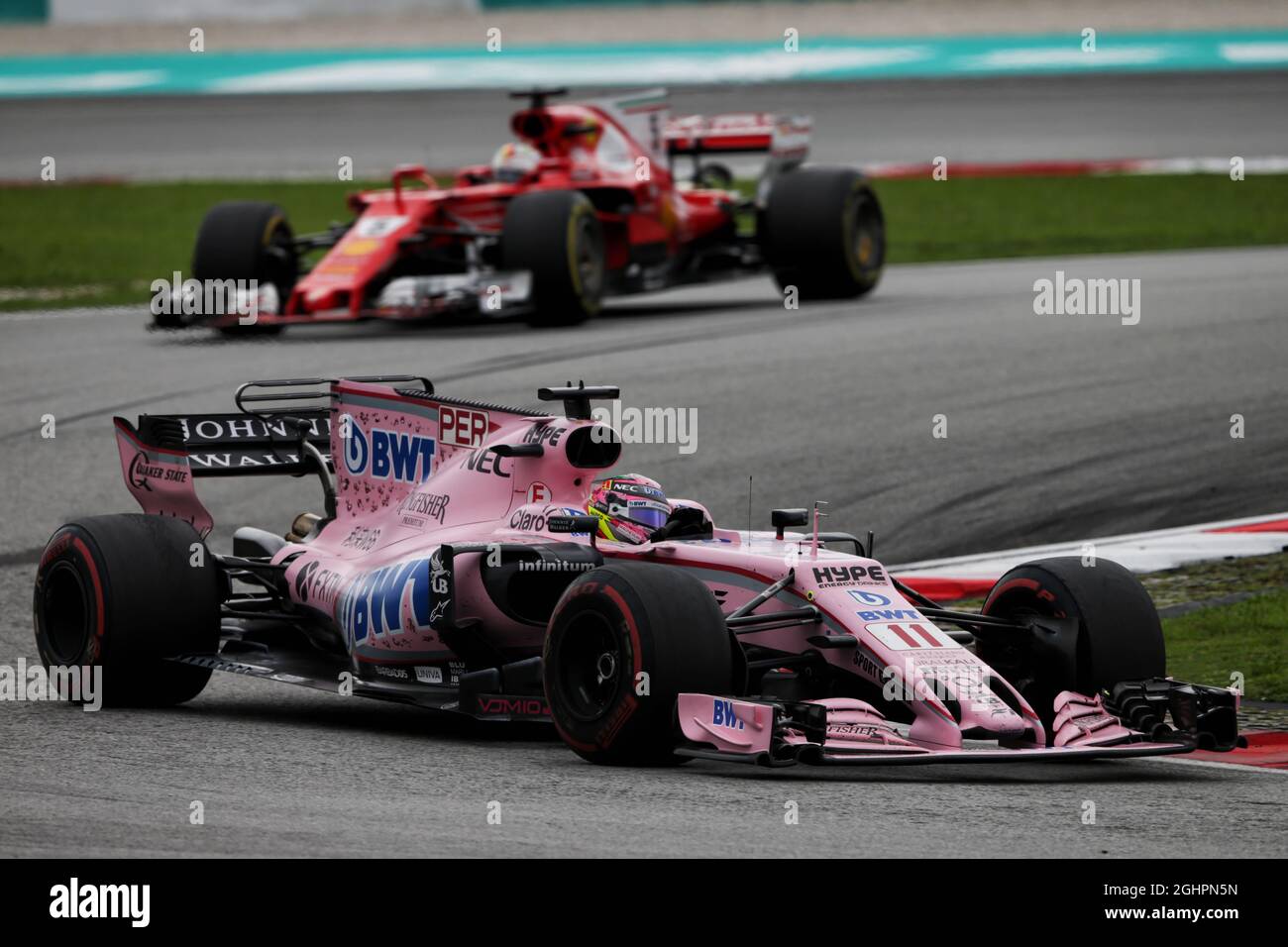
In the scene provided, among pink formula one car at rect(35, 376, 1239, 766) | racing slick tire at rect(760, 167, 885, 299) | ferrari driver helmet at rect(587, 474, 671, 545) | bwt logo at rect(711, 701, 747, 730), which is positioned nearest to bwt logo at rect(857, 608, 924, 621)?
pink formula one car at rect(35, 376, 1239, 766)

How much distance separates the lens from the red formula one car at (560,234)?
2000 centimetres

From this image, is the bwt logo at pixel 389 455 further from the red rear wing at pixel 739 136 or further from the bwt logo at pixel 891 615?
the red rear wing at pixel 739 136

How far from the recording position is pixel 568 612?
27.5ft

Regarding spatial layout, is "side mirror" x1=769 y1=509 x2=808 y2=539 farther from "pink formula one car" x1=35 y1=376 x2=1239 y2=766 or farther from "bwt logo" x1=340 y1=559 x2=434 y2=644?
"bwt logo" x1=340 y1=559 x2=434 y2=644

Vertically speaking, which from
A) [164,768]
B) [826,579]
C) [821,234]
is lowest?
[164,768]

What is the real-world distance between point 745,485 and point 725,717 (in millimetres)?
6482

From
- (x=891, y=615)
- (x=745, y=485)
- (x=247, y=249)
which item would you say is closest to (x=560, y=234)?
(x=247, y=249)

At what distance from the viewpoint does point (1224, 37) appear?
147 feet

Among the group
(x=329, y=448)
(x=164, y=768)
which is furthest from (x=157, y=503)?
(x=164, y=768)

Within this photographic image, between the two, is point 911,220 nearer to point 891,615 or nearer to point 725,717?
point 891,615

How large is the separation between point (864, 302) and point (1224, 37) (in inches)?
1007
